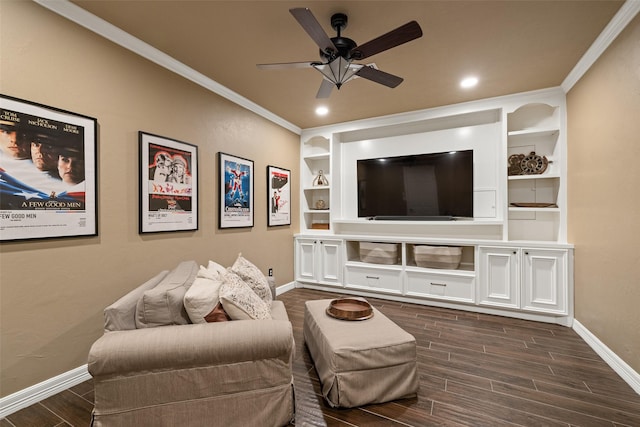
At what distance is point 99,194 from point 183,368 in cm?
149

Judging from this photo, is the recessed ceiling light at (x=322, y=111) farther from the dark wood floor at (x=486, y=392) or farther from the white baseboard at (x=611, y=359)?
the white baseboard at (x=611, y=359)

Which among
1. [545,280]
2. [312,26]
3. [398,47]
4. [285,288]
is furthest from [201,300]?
[545,280]

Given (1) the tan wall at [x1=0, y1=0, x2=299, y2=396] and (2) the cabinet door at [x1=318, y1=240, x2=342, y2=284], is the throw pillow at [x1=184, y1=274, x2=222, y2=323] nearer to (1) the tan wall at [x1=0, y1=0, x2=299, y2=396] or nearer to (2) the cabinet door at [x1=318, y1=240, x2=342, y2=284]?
(1) the tan wall at [x1=0, y1=0, x2=299, y2=396]

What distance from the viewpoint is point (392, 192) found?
418cm

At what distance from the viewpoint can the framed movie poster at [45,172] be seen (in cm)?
171

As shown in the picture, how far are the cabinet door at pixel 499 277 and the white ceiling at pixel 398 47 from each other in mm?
1886

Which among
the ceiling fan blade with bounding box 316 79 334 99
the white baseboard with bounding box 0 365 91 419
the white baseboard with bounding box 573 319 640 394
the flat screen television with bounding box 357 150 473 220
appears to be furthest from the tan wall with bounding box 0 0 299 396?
the white baseboard with bounding box 573 319 640 394

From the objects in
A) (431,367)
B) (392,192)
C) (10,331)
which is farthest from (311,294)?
(10,331)

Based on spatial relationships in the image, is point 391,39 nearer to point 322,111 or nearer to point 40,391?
point 322,111

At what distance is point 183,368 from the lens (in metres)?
1.44

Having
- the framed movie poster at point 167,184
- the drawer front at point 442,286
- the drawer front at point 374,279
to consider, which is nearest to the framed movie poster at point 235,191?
the framed movie poster at point 167,184

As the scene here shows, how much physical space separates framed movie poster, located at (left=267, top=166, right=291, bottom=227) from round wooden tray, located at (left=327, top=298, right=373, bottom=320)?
203 centimetres

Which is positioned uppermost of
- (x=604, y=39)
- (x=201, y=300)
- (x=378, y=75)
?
(x=604, y=39)

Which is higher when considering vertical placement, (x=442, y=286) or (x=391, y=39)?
(x=391, y=39)
